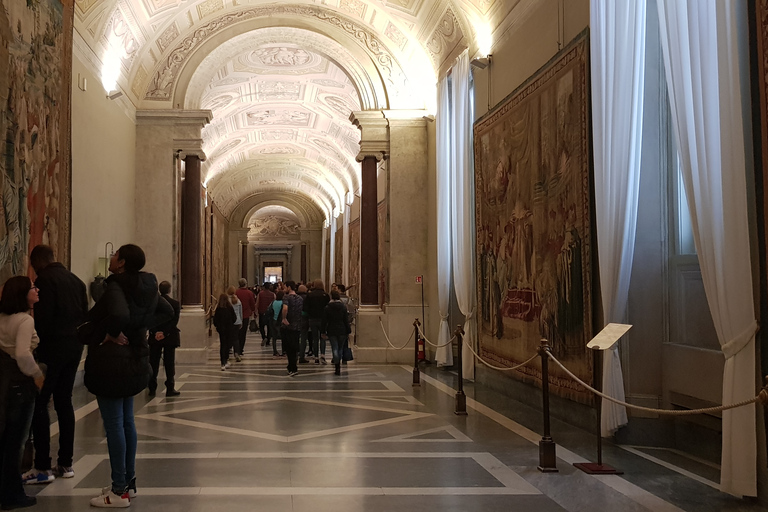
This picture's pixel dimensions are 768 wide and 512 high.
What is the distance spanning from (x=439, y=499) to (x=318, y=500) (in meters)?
0.92

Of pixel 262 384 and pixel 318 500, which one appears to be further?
pixel 262 384

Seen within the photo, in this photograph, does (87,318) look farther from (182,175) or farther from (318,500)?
(182,175)

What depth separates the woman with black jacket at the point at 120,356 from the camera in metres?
5.00

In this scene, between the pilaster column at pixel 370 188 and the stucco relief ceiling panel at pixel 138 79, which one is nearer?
the stucco relief ceiling panel at pixel 138 79

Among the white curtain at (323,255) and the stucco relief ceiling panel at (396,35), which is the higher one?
the stucco relief ceiling panel at (396,35)

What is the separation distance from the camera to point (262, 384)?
12516mm

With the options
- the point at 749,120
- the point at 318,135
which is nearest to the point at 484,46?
the point at 749,120

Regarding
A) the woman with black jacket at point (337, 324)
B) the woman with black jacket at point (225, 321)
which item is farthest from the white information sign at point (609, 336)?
the woman with black jacket at point (225, 321)

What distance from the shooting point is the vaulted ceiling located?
13.6m

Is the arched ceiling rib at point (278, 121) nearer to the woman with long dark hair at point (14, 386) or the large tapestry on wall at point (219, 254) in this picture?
the large tapestry on wall at point (219, 254)

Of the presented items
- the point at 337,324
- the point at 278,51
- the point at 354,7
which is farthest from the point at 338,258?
the point at 337,324

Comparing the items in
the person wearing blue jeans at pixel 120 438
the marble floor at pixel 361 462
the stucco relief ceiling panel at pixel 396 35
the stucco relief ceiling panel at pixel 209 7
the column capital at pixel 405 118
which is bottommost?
the marble floor at pixel 361 462

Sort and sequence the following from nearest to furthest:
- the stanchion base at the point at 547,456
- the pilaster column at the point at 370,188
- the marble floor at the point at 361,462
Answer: the marble floor at the point at 361,462, the stanchion base at the point at 547,456, the pilaster column at the point at 370,188

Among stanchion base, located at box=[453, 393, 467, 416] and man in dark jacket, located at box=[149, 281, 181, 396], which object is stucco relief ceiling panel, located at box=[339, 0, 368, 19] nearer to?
man in dark jacket, located at box=[149, 281, 181, 396]
